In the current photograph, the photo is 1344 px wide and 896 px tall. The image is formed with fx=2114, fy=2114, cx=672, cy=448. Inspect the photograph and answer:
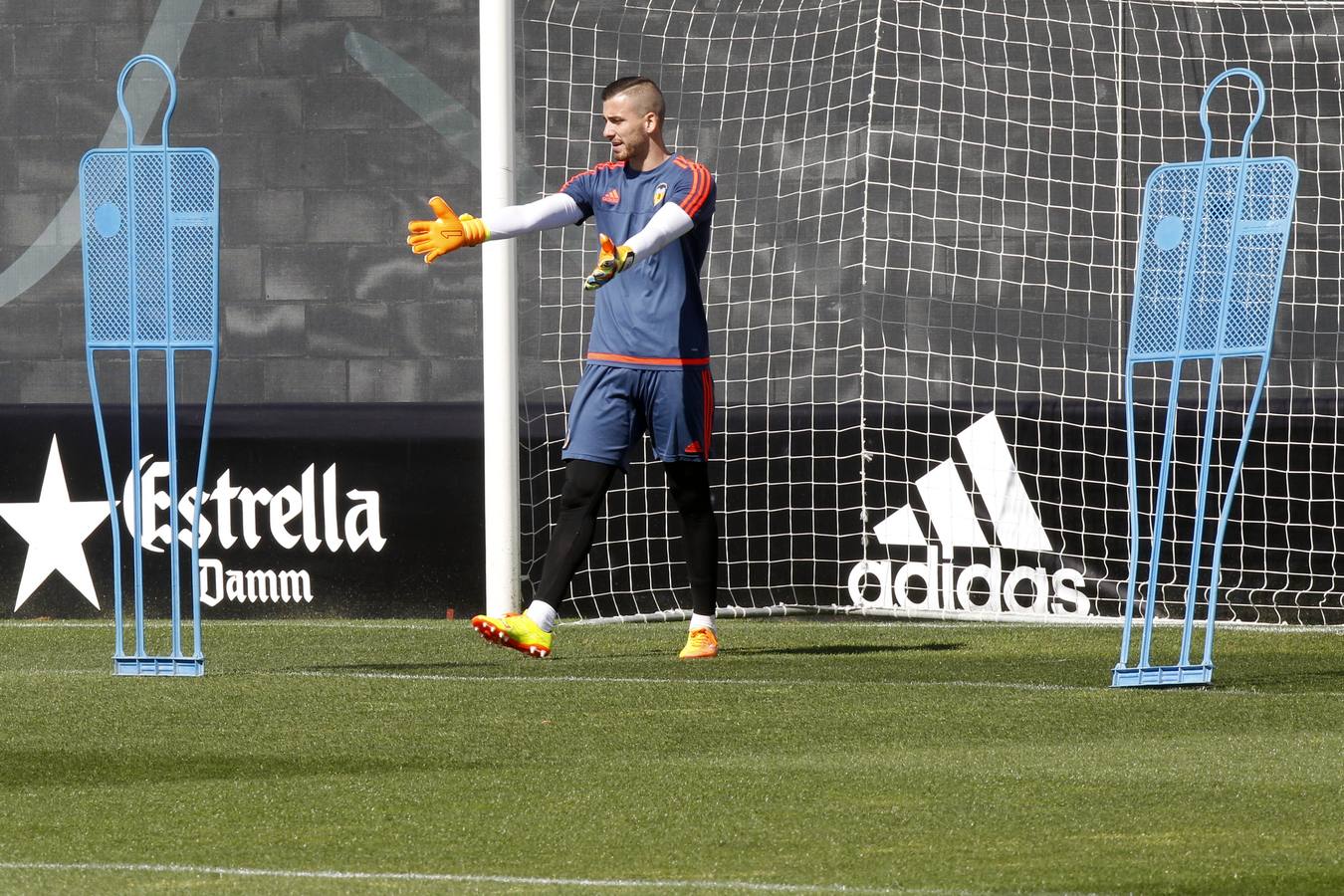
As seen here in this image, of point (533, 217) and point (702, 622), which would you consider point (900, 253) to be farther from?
point (533, 217)

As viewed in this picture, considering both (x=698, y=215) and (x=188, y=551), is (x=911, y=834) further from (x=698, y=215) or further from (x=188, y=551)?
(x=188, y=551)

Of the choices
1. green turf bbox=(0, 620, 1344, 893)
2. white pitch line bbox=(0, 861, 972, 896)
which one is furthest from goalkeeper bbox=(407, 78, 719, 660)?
white pitch line bbox=(0, 861, 972, 896)

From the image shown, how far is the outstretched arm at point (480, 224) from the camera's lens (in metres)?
5.45

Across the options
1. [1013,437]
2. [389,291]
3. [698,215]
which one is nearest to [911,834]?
[698,215]

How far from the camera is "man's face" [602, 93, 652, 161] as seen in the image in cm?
579

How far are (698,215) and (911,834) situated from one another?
2730 mm

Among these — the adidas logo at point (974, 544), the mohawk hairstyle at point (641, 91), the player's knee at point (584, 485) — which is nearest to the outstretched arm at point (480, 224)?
the mohawk hairstyle at point (641, 91)

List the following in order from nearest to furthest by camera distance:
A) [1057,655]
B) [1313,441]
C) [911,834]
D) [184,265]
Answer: [911,834] → [184,265] → [1057,655] → [1313,441]

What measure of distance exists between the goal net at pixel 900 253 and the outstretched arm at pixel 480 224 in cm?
229

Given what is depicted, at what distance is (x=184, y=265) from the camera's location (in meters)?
5.51

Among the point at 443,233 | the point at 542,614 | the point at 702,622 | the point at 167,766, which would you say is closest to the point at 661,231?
the point at 443,233

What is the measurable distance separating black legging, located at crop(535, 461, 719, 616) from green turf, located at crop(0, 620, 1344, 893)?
0.79 ft

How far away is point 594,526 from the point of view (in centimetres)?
594

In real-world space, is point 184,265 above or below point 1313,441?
above
